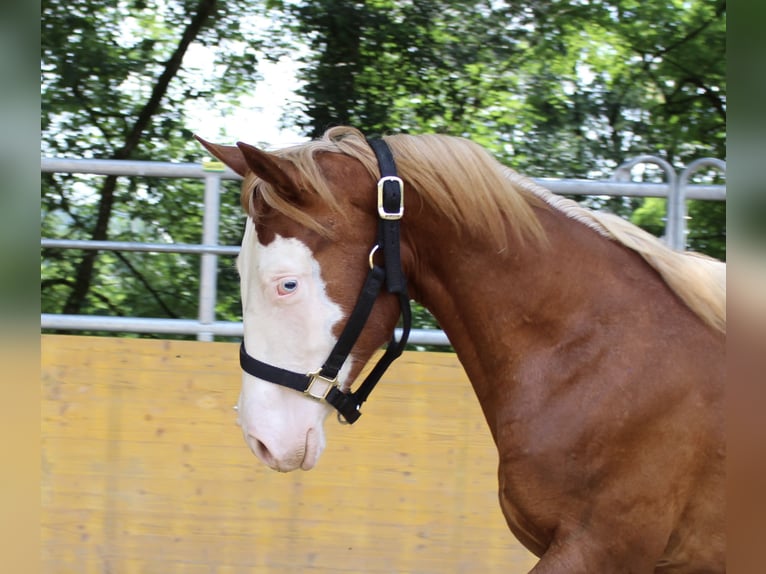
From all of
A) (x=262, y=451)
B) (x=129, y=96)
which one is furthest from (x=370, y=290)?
(x=129, y=96)

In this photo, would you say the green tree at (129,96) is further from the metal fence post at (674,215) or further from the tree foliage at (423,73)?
the metal fence post at (674,215)

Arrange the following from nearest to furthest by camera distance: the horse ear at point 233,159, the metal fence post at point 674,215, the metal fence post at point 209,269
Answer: the horse ear at point 233,159, the metal fence post at point 674,215, the metal fence post at point 209,269

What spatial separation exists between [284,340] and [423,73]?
4.34m

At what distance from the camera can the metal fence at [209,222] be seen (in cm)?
351

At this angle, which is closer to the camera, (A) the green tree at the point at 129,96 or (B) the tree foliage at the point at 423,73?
(A) the green tree at the point at 129,96

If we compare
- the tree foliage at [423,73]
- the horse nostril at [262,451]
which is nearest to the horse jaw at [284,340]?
the horse nostril at [262,451]

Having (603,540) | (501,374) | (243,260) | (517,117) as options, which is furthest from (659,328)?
(517,117)

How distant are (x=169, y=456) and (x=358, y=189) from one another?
1.94 metres

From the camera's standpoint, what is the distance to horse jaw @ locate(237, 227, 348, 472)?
6.72 ft

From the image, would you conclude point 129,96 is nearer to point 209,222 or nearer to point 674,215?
point 209,222

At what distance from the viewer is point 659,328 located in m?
2.13

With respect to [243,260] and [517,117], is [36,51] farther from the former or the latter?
[517,117]

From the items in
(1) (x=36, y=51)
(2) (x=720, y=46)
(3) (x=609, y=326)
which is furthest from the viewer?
(2) (x=720, y=46)

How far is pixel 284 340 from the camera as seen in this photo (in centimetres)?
206
